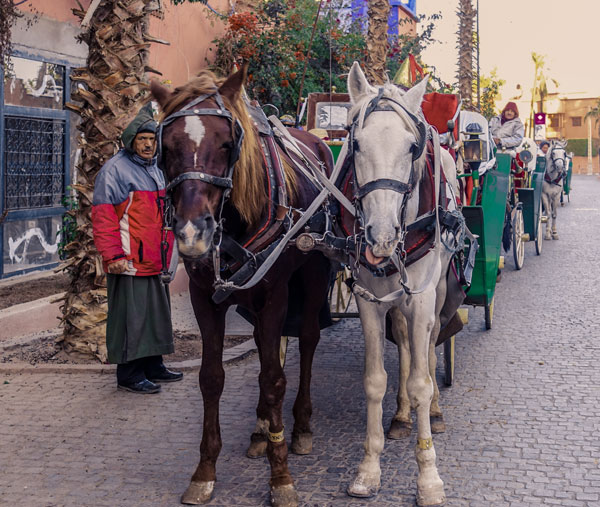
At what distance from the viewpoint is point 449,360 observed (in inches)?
247

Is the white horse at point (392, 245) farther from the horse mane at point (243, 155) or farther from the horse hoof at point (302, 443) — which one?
the horse hoof at point (302, 443)

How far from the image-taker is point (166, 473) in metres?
4.65

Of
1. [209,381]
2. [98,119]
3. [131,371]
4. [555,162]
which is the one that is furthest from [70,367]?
[555,162]

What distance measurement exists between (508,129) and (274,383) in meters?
11.3

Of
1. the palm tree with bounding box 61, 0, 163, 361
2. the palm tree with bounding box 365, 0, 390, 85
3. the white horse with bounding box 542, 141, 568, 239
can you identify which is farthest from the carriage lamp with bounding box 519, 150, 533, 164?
the palm tree with bounding box 61, 0, 163, 361

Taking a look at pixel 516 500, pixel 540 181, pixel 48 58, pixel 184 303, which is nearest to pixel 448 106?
pixel 516 500

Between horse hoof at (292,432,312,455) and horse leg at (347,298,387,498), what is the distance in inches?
25.1

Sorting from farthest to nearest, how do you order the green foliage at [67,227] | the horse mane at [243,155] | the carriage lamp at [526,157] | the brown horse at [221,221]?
the carriage lamp at [526,157], the green foliage at [67,227], the horse mane at [243,155], the brown horse at [221,221]

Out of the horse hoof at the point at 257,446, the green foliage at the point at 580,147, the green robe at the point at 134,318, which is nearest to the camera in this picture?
the horse hoof at the point at 257,446

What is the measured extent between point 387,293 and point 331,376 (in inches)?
97.8

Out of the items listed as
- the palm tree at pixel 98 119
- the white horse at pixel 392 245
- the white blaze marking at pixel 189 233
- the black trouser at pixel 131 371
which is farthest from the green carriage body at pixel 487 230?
the palm tree at pixel 98 119

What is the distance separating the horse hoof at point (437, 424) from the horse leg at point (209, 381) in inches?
65.4

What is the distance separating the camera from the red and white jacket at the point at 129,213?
233 inches

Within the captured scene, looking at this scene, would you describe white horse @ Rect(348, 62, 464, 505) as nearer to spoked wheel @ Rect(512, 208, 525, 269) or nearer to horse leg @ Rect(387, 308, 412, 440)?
horse leg @ Rect(387, 308, 412, 440)
